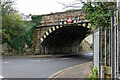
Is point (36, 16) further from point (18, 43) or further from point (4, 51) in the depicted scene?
point (4, 51)

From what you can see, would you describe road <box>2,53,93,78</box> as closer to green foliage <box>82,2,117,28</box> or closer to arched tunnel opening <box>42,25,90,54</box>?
green foliage <box>82,2,117,28</box>

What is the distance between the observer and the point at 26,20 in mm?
21375

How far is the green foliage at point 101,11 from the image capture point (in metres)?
4.95

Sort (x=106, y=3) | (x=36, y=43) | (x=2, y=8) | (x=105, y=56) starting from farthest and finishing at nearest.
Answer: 1. (x=36, y=43)
2. (x=2, y=8)
3. (x=106, y=3)
4. (x=105, y=56)

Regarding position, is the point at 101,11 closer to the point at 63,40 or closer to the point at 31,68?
the point at 31,68

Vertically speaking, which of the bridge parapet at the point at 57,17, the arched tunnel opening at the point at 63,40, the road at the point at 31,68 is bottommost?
the road at the point at 31,68

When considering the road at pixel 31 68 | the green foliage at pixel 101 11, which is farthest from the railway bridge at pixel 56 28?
the green foliage at pixel 101 11

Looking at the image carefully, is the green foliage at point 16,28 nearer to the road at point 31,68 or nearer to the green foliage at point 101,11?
the road at point 31,68

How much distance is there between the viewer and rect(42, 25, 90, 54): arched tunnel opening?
20328mm

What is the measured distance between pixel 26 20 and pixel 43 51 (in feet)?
18.1

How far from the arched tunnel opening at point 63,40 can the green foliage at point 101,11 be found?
11867mm

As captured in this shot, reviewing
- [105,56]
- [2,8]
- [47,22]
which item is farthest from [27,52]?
[105,56]

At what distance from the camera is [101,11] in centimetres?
576

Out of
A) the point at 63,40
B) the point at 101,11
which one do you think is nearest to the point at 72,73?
the point at 101,11
